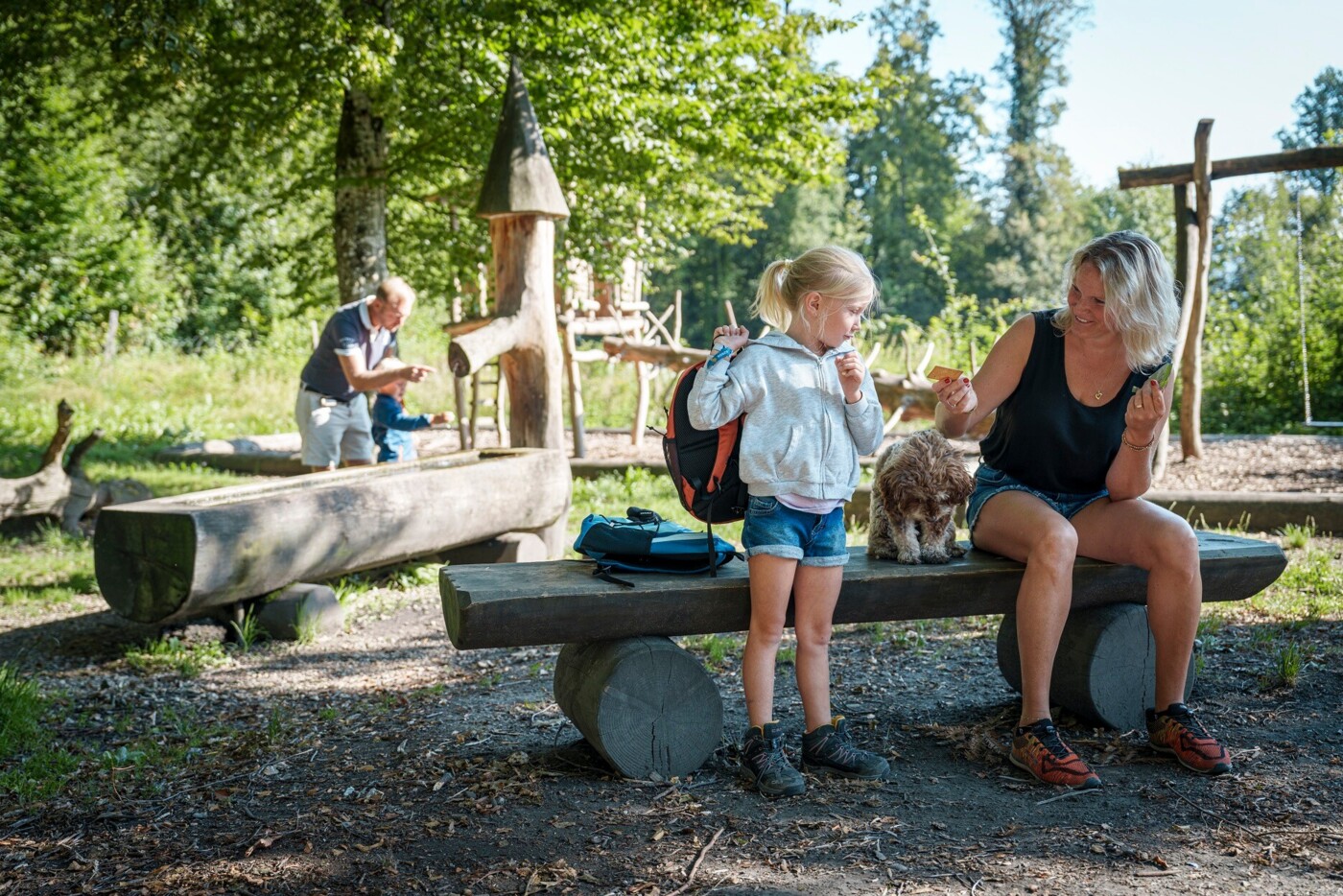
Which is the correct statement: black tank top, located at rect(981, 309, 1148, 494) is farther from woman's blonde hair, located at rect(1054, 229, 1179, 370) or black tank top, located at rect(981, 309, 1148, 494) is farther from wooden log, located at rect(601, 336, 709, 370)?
wooden log, located at rect(601, 336, 709, 370)

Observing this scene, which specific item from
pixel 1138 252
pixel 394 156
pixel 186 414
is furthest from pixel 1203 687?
pixel 186 414

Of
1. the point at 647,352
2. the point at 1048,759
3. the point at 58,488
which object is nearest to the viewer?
the point at 1048,759

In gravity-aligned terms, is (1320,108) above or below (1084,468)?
above

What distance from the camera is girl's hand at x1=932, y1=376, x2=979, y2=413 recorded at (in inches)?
145

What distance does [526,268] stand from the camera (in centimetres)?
721

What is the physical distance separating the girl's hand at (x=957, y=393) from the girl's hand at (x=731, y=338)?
686 mm

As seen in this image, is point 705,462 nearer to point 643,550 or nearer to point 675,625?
point 643,550

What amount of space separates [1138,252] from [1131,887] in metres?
1.95

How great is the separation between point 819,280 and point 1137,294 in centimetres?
106

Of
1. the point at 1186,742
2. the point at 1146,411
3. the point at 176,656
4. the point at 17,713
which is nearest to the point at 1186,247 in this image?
the point at 1146,411

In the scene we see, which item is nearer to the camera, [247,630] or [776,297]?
[776,297]

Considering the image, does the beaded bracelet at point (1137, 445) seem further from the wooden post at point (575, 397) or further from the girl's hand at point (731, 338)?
the wooden post at point (575, 397)

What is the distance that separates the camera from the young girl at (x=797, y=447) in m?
3.41

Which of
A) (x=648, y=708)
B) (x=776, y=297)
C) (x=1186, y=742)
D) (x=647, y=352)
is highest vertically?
(x=647, y=352)
